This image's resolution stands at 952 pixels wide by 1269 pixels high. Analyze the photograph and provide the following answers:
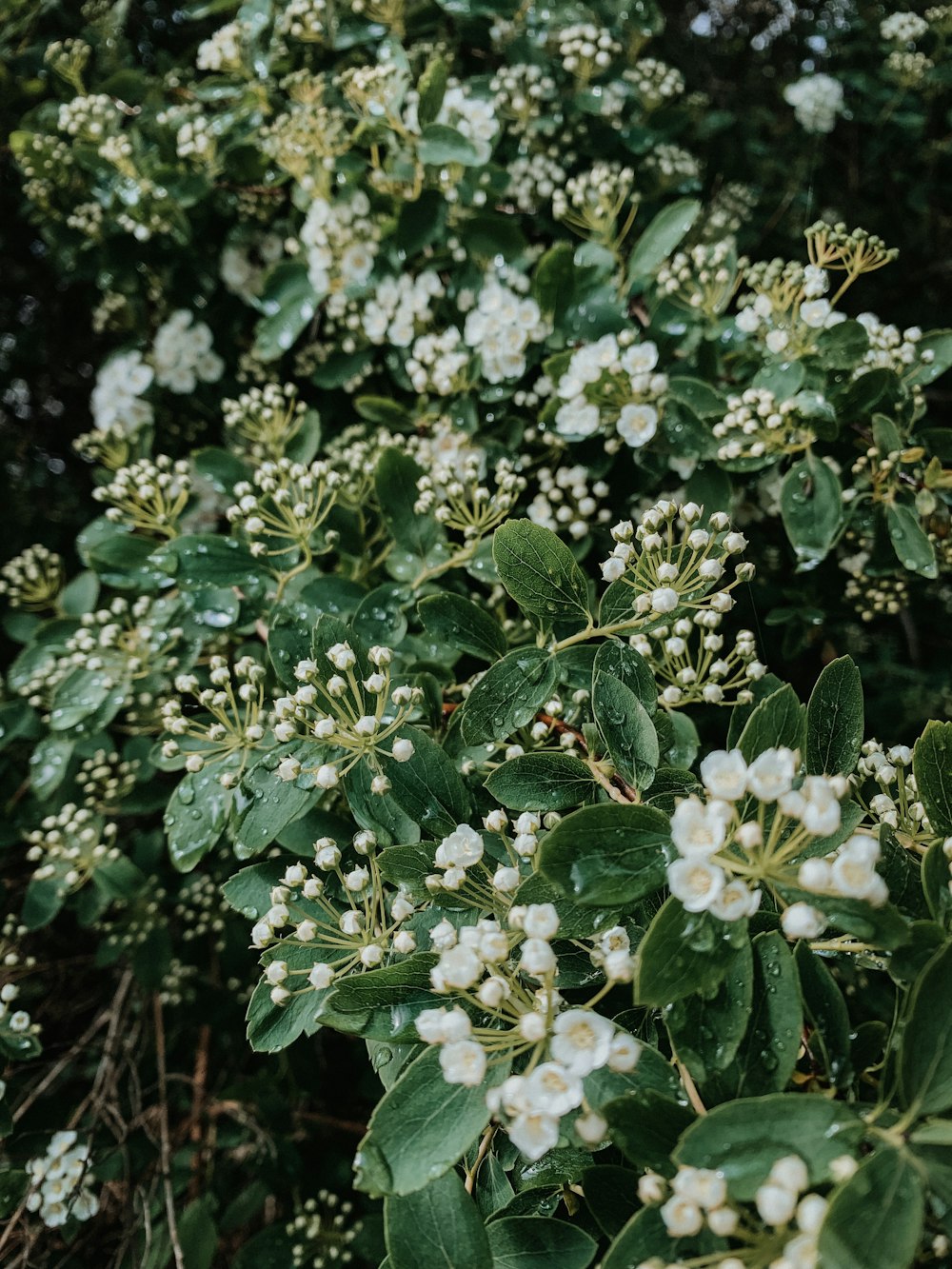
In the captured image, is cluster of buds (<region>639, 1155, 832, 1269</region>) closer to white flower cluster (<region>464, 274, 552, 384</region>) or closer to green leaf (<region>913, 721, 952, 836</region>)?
green leaf (<region>913, 721, 952, 836</region>)

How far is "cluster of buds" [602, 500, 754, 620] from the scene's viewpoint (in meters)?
1.20

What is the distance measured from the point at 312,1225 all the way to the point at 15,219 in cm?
337

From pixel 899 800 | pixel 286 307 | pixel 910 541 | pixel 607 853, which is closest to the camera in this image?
pixel 607 853

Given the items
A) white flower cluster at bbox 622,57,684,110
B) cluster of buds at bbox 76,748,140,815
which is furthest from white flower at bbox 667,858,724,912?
white flower cluster at bbox 622,57,684,110

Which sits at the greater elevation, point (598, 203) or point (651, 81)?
point (651, 81)

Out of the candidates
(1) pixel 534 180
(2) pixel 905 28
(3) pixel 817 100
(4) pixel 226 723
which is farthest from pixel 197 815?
(2) pixel 905 28

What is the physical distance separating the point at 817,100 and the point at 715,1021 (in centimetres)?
305

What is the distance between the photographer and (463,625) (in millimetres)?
1444

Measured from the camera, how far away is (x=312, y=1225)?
1987 mm

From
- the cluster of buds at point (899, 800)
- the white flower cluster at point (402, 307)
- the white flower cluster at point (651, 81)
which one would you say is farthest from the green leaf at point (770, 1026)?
the white flower cluster at point (651, 81)

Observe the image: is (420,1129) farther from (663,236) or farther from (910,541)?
(663,236)

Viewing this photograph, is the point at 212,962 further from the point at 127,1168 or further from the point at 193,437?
the point at 193,437

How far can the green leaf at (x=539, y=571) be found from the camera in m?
1.26

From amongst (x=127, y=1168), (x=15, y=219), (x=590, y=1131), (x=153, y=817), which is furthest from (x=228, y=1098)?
(x=15, y=219)
